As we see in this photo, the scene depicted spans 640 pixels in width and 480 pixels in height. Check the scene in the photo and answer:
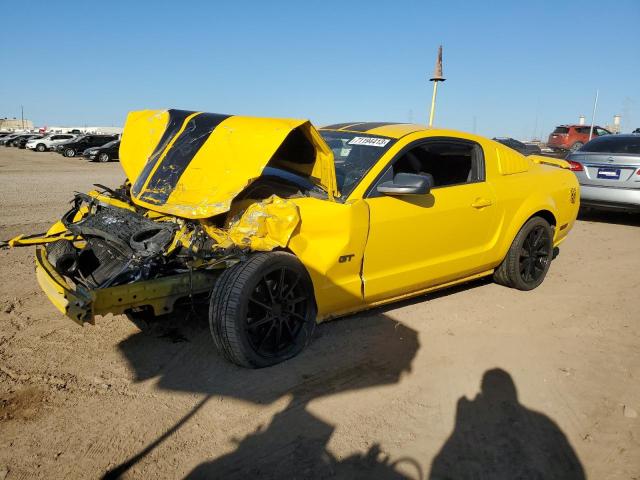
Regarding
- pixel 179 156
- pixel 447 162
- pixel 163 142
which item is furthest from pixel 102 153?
pixel 447 162

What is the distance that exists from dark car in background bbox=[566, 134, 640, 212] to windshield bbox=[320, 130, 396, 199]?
6.16 metres

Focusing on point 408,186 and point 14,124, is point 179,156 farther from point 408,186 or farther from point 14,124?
point 14,124

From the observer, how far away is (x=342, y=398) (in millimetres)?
3244

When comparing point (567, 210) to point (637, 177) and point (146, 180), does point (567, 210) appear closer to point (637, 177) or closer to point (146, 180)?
point (637, 177)

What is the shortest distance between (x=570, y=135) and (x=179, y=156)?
93.2 ft

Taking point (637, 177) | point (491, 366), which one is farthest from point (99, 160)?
point (491, 366)

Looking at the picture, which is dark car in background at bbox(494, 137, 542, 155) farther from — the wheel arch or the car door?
the wheel arch

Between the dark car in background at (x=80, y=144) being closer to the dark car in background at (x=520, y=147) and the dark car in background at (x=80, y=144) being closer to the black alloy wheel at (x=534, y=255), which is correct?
the dark car in background at (x=520, y=147)

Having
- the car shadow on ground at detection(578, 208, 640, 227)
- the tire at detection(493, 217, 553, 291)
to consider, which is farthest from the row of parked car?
the tire at detection(493, 217, 553, 291)

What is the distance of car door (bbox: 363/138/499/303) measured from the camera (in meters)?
3.92

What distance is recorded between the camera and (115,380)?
3363 mm

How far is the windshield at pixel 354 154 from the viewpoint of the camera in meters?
3.97

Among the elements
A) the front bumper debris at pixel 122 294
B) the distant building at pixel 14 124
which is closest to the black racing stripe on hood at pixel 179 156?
the front bumper debris at pixel 122 294

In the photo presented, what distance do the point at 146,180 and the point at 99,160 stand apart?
2494 cm
